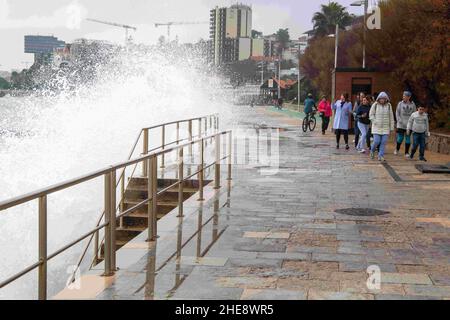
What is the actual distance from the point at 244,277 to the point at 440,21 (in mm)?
16550

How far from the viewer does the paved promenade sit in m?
5.48

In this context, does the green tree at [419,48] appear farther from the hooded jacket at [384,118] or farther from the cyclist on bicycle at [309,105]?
the hooded jacket at [384,118]

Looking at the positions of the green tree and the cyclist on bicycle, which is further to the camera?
the cyclist on bicycle

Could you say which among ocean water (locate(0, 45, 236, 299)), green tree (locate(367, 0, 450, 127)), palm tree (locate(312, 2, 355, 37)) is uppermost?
palm tree (locate(312, 2, 355, 37))

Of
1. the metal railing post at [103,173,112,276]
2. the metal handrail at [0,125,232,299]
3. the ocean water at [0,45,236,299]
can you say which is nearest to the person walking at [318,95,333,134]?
the ocean water at [0,45,236,299]

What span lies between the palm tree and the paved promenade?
270ft

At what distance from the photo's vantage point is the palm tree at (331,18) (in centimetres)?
9194

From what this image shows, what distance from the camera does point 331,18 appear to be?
93000 mm

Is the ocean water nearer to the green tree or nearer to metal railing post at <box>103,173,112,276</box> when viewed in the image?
the green tree

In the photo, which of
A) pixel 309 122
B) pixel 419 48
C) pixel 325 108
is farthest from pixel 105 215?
pixel 309 122

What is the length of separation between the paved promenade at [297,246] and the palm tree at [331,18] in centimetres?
8230

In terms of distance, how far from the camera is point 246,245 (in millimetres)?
7215

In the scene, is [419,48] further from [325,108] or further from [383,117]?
[383,117]

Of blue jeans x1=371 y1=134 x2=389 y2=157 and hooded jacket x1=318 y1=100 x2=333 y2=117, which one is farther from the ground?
hooded jacket x1=318 y1=100 x2=333 y2=117
